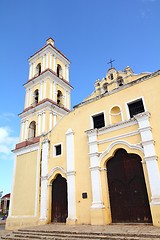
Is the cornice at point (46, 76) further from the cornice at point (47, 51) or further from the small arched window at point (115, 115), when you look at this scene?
the small arched window at point (115, 115)

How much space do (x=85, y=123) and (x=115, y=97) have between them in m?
2.52

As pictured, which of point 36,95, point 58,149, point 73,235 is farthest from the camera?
point 36,95

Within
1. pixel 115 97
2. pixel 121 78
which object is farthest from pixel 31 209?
pixel 121 78

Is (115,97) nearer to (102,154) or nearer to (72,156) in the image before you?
(102,154)

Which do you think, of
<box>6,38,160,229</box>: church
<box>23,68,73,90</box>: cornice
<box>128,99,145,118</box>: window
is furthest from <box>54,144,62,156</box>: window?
<box>23,68,73,90</box>: cornice

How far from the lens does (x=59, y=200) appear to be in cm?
1185

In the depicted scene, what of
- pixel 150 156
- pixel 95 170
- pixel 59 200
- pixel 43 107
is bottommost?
pixel 59 200

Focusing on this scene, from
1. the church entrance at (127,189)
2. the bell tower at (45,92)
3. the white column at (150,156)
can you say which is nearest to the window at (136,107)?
the white column at (150,156)

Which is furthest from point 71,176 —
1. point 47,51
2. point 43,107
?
point 47,51

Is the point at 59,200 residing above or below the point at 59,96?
below

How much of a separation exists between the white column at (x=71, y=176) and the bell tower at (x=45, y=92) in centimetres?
398

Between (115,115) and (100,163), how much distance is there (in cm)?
301

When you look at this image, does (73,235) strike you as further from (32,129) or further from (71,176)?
(32,129)

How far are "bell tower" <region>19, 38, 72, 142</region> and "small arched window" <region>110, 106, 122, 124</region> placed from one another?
653 cm
